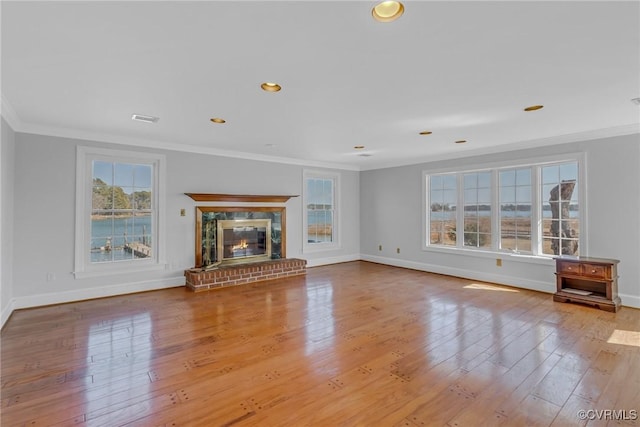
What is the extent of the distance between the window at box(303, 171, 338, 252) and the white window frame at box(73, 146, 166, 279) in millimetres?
2961

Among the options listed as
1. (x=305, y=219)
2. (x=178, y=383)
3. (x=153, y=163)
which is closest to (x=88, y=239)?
(x=153, y=163)

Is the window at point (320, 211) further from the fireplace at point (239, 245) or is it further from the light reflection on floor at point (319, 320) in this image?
the light reflection on floor at point (319, 320)

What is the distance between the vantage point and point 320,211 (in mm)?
7430

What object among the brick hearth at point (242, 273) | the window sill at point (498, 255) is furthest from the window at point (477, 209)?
the brick hearth at point (242, 273)

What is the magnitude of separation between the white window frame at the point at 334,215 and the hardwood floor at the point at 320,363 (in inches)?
105

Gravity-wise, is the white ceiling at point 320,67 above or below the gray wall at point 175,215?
above

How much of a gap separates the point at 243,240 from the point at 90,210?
8.10 ft

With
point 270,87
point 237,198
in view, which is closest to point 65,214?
point 237,198

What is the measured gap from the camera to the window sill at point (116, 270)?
4.49m

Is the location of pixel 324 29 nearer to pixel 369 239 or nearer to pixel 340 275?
pixel 340 275

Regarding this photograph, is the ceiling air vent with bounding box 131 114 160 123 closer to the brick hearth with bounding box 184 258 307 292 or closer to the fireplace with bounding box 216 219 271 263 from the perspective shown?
the fireplace with bounding box 216 219 271 263

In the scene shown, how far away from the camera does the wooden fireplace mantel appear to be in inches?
213

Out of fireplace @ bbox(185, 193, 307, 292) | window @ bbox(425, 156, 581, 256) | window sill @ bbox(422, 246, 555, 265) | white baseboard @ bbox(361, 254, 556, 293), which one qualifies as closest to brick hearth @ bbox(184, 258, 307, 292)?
fireplace @ bbox(185, 193, 307, 292)

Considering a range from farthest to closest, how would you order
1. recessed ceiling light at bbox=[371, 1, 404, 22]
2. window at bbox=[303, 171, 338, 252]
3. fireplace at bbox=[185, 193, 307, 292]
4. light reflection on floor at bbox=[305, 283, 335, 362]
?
window at bbox=[303, 171, 338, 252], fireplace at bbox=[185, 193, 307, 292], light reflection on floor at bbox=[305, 283, 335, 362], recessed ceiling light at bbox=[371, 1, 404, 22]
